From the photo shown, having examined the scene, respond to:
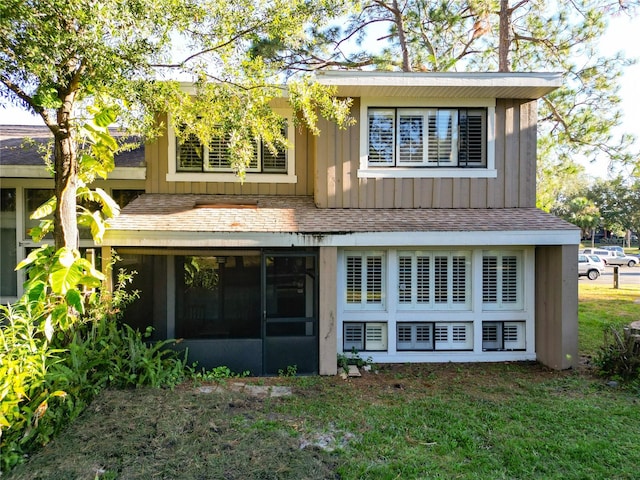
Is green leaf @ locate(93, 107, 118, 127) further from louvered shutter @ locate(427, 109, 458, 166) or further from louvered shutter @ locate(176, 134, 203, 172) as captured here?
louvered shutter @ locate(427, 109, 458, 166)

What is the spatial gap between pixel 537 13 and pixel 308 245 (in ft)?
40.2

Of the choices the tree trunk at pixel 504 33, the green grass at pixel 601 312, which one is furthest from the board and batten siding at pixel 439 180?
the tree trunk at pixel 504 33

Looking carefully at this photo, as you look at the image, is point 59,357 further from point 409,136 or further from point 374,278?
point 409,136

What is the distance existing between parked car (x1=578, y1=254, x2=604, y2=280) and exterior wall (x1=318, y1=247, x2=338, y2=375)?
21772 millimetres

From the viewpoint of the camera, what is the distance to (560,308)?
6.84m

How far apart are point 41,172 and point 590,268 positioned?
84.5 feet

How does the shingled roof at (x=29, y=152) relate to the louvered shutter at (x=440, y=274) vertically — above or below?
above

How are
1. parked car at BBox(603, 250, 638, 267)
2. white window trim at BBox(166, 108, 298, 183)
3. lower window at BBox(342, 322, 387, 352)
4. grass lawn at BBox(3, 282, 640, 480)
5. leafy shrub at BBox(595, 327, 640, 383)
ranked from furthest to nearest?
parked car at BBox(603, 250, 638, 267)
white window trim at BBox(166, 108, 298, 183)
lower window at BBox(342, 322, 387, 352)
leafy shrub at BBox(595, 327, 640, 383)
grass lawn at BBox(3, 282, 640, 480)

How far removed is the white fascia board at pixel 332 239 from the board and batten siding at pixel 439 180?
1.08m

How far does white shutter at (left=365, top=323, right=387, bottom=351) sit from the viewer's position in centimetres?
755

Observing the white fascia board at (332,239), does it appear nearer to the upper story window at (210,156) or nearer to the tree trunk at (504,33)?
the upper story window at (210,156)

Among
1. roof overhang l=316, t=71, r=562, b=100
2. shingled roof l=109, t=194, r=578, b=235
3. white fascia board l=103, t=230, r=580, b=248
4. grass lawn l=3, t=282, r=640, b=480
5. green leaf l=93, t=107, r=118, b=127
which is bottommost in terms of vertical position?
grass lawn l=3, t=282, r=640, b=480

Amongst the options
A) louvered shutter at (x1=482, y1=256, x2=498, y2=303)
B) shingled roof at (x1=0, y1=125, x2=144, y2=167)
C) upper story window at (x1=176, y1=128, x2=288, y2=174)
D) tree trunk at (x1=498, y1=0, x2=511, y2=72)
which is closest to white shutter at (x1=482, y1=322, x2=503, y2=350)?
louvered shutter at (x1=482, y1=256, x2=498, y2=303)

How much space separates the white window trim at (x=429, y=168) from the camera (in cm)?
760
